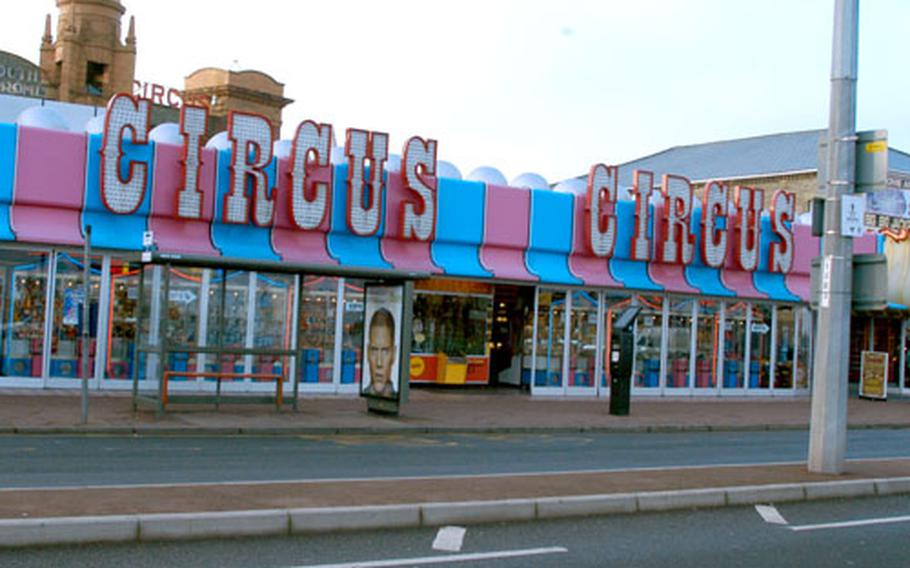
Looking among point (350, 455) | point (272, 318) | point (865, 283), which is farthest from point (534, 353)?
point (865, 283)

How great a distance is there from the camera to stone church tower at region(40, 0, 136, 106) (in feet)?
241

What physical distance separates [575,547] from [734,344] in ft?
72.7

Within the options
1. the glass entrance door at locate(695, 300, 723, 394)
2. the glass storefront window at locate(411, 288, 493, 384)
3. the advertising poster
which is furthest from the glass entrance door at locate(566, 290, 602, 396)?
the advertising poster

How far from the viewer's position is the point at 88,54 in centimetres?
7412

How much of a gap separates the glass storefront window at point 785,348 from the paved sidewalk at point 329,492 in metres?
12.6

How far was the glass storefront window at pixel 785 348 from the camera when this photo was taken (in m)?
30.2

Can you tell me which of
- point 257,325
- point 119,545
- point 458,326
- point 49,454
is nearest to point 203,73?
point 458,326

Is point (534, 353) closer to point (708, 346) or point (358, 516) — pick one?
point (708, 346)

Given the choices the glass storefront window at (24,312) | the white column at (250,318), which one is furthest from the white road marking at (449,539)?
the glass storefront window at (24,312)

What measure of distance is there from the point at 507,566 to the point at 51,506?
3.63 m

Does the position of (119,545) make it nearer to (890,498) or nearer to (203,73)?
(890,498)

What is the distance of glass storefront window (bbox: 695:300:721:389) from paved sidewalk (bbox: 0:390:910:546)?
31.8ft

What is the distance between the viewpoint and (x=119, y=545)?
756 cm

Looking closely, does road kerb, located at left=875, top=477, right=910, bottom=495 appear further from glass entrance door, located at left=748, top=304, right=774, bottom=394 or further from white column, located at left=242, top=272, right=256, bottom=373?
glass entrance door, located at left=748, top=304, right=774, bottom=394
